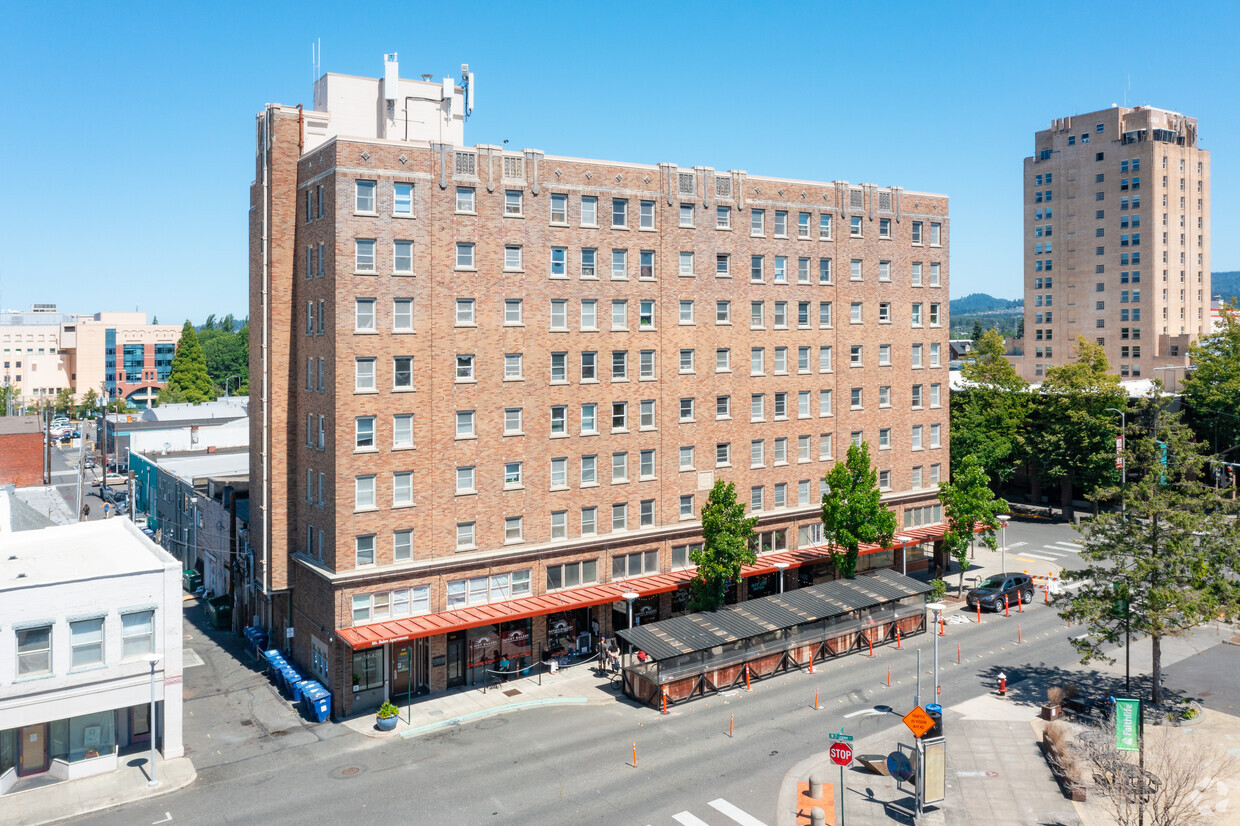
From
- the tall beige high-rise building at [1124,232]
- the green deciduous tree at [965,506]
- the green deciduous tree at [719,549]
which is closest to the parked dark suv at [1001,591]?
the green deciduous tree at [965,506]

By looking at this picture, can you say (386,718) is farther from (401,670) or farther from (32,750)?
(32,750)

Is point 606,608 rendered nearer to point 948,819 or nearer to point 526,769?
point 526,769

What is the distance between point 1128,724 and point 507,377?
2948 cm

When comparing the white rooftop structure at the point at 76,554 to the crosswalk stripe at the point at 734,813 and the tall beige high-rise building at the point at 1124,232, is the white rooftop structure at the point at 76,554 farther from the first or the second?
the tall beige high-rise building at the point at 1124,232

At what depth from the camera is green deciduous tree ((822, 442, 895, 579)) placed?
52.5m

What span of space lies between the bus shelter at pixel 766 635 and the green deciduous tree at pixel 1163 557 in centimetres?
1160

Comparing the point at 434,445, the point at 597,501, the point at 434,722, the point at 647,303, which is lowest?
the point at 434,722

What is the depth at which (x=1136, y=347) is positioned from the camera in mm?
122000

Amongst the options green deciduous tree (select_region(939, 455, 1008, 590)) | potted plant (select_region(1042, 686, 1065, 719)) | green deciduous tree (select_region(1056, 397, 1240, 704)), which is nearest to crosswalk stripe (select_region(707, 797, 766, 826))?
potted plant (select_region(1042, 686, 1065, 719))

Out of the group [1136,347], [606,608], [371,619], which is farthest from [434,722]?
[1136,347]

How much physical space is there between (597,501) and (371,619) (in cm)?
1297

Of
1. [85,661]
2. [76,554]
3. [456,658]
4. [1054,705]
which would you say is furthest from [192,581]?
[1054,705]

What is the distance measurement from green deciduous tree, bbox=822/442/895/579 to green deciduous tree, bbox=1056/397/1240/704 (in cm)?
1420

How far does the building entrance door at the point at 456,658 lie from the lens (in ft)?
144
